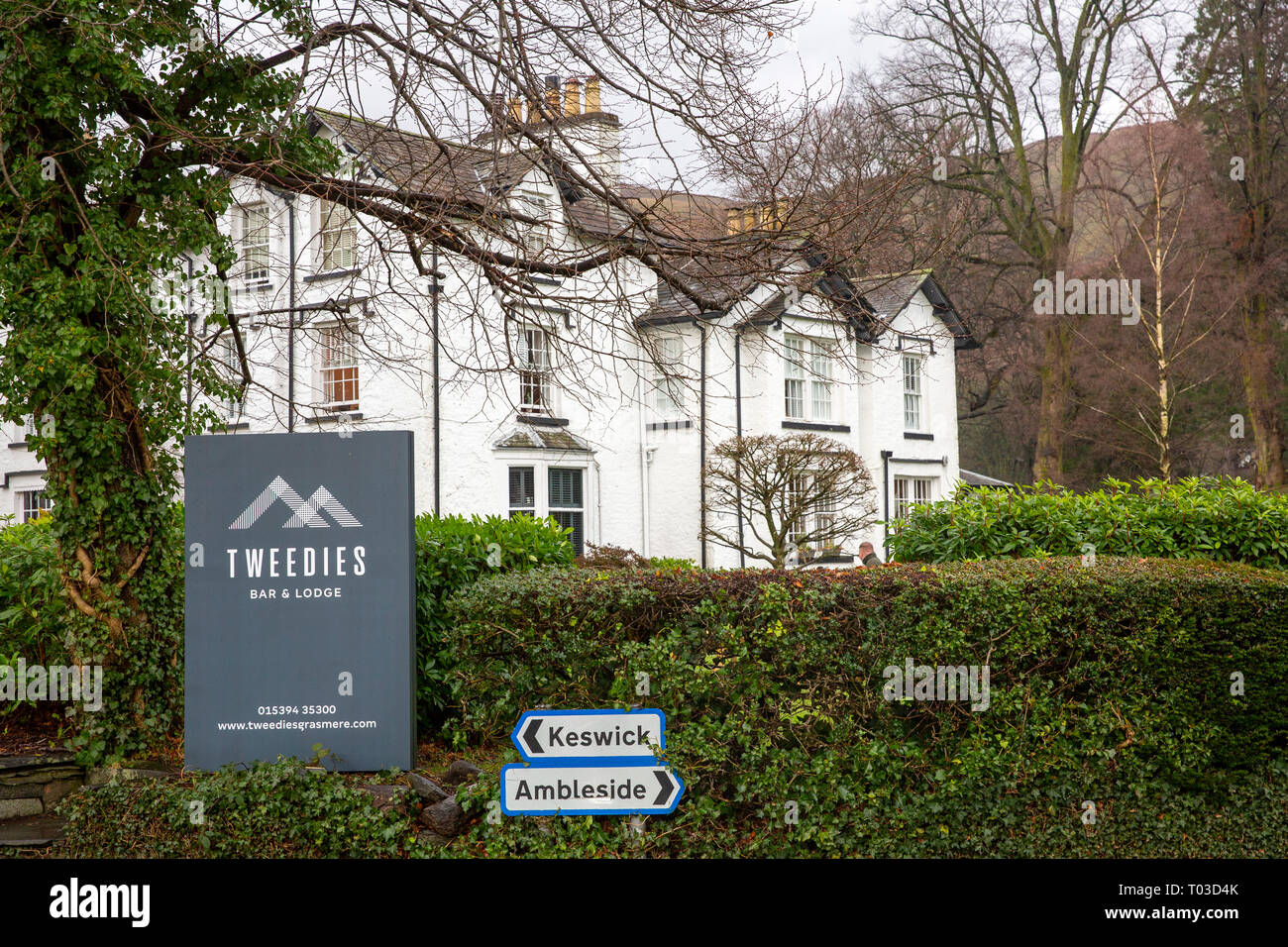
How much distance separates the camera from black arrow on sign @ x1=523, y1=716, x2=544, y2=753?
5844 millimetres

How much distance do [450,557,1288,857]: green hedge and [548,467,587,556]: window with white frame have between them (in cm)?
1720

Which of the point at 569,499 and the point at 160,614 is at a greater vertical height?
the point at 569,499

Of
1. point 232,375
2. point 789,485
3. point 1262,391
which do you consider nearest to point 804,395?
point 789,485

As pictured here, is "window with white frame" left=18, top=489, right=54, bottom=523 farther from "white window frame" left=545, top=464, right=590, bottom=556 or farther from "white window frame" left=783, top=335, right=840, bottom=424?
"white window frame" left=783, top=335, right=840, bottom=424

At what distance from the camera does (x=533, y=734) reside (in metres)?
5.85

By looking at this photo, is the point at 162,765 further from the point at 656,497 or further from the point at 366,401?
the point at 656,497

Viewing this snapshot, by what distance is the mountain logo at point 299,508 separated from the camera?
20.1ft

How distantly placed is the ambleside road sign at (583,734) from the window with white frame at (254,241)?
189 inches

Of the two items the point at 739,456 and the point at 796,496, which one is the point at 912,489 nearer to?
the point at 796,496

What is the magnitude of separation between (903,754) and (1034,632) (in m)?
1.02

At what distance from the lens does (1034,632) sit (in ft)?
20.1

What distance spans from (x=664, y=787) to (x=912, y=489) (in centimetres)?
2495

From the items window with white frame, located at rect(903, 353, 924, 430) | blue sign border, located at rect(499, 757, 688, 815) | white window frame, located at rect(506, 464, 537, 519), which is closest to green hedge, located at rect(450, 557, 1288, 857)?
blue sign border, located at rect(499, 757, 688, 815)
